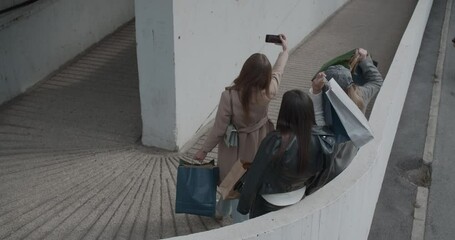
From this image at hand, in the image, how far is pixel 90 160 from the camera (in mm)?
5855

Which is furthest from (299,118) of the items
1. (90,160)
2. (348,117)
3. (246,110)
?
(90,160)

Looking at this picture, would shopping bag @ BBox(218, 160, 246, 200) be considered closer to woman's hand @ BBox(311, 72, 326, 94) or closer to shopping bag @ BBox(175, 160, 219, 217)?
shopping bag @ BBox(175, 160, 219, 217)

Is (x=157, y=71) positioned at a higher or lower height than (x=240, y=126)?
higher

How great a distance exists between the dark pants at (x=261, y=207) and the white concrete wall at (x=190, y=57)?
252cm

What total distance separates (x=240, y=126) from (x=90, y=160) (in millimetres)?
2326

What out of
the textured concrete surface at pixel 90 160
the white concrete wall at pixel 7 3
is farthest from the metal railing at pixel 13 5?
the textured concrete surface at pixel 90 160

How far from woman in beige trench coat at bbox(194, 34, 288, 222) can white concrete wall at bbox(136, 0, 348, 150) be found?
5.41 ft

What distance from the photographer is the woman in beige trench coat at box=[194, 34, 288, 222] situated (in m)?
3.94

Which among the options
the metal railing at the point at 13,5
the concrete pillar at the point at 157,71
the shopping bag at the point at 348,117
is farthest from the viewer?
the metal railing at the point at 13,5

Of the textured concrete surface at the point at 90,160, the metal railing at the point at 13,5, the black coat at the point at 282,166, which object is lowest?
the textured concrete surface at the point at 90,160

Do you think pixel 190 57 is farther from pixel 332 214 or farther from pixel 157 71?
pixel 332 214

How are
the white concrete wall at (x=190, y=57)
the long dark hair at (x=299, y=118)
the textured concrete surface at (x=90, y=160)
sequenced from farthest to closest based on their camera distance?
the white concrete wall at (x=190, y=57), the textured concrete surface at (x=90, y=160), the long dark hair at (x=299, y=118)

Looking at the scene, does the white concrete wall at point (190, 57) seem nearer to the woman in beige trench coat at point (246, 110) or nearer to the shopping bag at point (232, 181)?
the woman in beige trench coat at point (246, 110)

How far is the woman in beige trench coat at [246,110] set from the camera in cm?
394
